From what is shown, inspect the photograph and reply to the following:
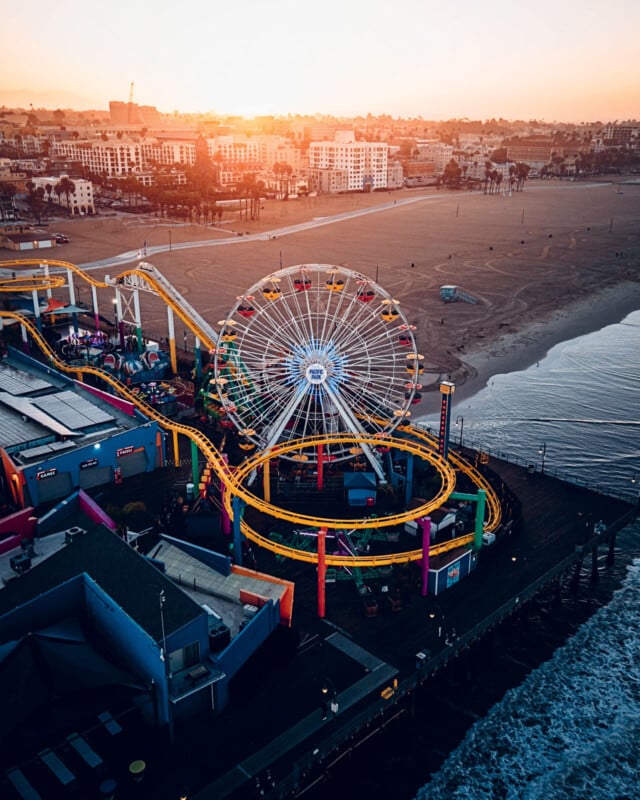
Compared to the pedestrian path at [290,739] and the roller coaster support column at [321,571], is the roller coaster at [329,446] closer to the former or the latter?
the roller coaster support column at [321,571]

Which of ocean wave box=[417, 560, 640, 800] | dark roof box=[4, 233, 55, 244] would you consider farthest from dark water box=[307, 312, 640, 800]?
dark roof box=[4, 233, 55, 244]

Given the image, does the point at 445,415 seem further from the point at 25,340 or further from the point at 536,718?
the point at 25,340

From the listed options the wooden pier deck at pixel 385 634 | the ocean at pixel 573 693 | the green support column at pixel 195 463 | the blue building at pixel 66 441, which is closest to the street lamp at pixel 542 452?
the ocean at pixel 573 693

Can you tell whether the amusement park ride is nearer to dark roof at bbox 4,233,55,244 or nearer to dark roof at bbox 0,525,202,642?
dark roof at bbox 0,525,202,642

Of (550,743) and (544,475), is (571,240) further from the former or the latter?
(550,743)

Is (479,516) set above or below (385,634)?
above

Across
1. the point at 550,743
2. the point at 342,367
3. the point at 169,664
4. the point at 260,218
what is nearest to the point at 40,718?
the point at 169,664

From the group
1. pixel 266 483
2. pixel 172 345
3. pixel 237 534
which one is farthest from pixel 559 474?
pixel 172 345
